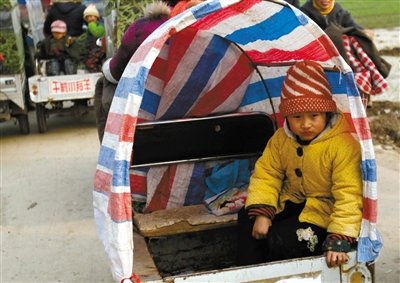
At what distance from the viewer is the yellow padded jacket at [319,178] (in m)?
3.45

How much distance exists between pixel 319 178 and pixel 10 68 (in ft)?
23.0

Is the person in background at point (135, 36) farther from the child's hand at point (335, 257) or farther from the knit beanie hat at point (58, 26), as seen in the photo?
the knit beanie hat at point (58, 26)

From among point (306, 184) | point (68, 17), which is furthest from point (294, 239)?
point (68, 17)

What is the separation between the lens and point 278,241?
371cm

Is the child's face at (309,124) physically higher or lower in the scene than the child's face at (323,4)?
Answer: lower

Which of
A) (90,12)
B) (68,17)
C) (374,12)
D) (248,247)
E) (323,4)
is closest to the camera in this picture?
(248,247)

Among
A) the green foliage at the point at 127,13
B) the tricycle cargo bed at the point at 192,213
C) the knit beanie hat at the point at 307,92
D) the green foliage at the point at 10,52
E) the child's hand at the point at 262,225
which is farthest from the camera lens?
the green foliage at the point at 10,52

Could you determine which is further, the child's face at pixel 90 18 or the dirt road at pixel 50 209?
the child's face at pixel 90 18

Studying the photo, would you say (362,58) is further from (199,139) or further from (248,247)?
(248,247)

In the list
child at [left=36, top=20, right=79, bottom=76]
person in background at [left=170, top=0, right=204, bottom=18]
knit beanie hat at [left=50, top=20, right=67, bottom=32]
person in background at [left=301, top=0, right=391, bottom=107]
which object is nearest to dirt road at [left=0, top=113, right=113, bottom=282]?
child at [left=36, top=20, right=79, bottom=76]

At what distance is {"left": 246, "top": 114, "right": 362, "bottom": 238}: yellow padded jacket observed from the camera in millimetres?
3449

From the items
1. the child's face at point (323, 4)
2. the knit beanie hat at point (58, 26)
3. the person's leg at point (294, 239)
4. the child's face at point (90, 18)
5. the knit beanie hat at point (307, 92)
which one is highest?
the child's face at point (323, 4)

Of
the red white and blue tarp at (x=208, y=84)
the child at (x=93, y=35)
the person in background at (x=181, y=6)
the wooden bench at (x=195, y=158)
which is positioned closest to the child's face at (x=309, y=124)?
the red white and blue tarp at (x=208, y=84)

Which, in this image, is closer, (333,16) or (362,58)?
(362,58)
